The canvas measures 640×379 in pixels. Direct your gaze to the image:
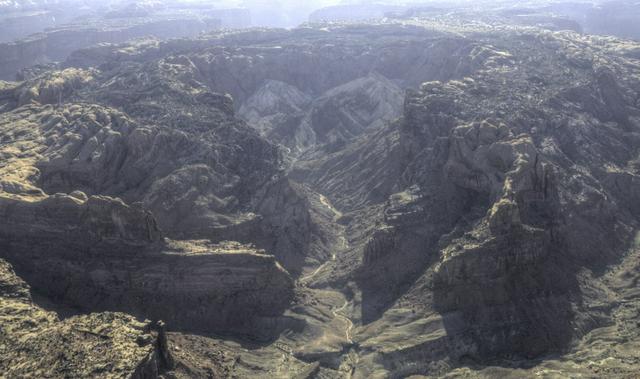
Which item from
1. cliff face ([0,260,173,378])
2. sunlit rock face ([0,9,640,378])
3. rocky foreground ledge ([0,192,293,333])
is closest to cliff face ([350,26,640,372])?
sunlit rock face ([0,9,640,378])

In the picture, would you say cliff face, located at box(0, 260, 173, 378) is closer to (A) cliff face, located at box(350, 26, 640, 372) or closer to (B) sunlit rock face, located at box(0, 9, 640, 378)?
(B) sunlit rock face, located at box(0, 9, 640, 378)

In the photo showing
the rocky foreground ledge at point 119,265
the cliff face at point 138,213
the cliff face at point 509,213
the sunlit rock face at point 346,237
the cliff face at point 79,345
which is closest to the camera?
the cliff face at point 79,345

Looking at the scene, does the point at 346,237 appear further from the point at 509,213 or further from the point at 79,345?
the point at 79,345

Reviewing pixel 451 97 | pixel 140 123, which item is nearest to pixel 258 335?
pixel 140 123

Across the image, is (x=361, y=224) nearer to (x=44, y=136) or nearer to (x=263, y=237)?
(x=263, y=237)

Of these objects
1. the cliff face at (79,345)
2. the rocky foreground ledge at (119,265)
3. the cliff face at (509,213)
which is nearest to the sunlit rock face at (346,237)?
the rocky foreground ledge at (119,265)

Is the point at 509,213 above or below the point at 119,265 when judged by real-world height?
above

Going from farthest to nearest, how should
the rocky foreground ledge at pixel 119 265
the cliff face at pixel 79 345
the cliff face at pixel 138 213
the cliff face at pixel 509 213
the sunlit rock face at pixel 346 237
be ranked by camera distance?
the cliff face at pixel 138 213, the rocky foreground ledge at pixel 119 265, the cliff face at pixel 509 213, the sunlit rock face at pixel 346 237, the cliff face at pixel 79 345

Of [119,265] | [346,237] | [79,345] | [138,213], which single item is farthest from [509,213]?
[79,345]

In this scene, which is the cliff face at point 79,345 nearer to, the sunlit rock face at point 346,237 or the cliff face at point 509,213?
the sunlit rock face at point 346,237
